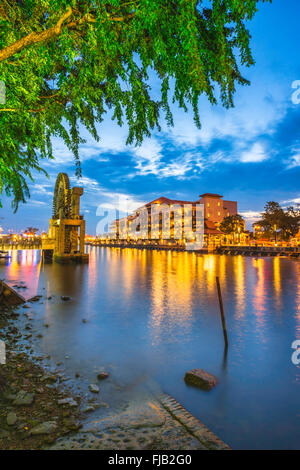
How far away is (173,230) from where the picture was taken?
4513 inches

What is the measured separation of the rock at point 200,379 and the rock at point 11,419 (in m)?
3.80

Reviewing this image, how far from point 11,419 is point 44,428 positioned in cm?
57

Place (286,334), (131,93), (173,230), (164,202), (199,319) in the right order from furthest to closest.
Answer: (164,202), (173,230), (199,319), (286,334), (131,93)

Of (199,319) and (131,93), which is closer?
(131,93)

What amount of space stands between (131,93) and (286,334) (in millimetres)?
10554

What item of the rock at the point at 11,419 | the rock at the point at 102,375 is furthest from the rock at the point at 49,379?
the rock at the point at 11,419

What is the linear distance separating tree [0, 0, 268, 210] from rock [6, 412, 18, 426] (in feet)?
14.9

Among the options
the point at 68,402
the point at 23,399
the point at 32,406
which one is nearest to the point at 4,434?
the point at 32,406

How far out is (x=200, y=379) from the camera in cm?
638

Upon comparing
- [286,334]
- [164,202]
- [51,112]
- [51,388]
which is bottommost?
[286,334]

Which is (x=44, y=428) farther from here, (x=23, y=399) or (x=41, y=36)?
(x=41, y=36)
